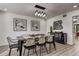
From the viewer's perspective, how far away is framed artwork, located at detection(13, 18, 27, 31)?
5.26 ft

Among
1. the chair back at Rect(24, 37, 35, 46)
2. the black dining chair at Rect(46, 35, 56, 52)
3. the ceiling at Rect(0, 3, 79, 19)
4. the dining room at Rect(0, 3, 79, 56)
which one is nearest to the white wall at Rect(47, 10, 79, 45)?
the dining room at Rect(0, 3, 79, 56)

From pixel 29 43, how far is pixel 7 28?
1.87 feet

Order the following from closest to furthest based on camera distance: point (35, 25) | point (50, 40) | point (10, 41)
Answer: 1. point (10, 41)
2. point (35, 25)
3. point (50, 40)

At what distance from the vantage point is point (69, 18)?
1.79m

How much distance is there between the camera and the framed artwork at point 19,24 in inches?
63.1

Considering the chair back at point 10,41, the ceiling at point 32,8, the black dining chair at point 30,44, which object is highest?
the ceiling at point 32,8

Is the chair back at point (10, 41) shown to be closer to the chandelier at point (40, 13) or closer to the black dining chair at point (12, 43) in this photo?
the black dining chair at point (12, 43)

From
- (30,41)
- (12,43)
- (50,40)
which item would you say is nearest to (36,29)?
(30,41)

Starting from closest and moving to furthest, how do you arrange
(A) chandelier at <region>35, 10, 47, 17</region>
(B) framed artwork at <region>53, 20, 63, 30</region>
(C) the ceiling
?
(C) the ceiling < (A) chandelier at <region>35, 10, 47, 17</region> < (B) framed artwork at <region>53, 20, 63, 30</region>

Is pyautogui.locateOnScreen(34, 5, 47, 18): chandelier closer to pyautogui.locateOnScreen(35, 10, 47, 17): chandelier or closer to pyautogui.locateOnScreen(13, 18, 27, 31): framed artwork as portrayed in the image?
pyautogui.locateOnScreen(35, 10, 47, 17): chandelier

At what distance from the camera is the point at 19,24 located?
166 centimetres

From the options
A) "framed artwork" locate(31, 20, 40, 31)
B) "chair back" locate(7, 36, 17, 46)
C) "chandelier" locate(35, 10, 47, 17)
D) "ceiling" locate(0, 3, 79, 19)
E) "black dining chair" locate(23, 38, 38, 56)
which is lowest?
"black dining chair" locate(23, 38, 38, 56)

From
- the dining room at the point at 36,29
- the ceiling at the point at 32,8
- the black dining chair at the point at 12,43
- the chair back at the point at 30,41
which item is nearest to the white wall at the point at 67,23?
the dining room at the point at 36,29

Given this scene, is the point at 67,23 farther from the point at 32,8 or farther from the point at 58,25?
the point at 32,8
